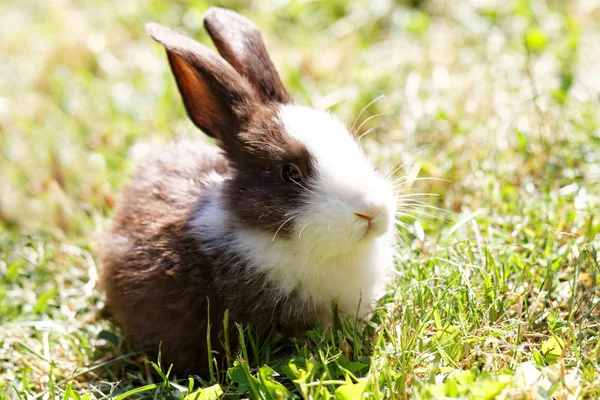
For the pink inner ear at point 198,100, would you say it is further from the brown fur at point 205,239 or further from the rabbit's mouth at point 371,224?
the rabbit's mouth at point 371,224

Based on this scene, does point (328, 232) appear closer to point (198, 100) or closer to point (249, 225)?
point (249, 225)

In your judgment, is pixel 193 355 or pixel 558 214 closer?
pixel 193 355

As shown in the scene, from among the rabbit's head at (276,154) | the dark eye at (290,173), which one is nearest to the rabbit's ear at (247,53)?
the rabbit's head at (276,154)

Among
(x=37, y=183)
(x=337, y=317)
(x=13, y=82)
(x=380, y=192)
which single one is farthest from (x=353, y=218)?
(x=13, y=82)

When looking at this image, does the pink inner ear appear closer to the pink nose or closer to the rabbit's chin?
the rabbit's chin

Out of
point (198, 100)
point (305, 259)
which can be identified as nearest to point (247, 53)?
point (198, 100)

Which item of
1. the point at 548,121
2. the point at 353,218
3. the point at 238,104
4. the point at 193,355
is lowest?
the point at 193,355

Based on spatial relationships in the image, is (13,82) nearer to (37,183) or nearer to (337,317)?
(37,183)
